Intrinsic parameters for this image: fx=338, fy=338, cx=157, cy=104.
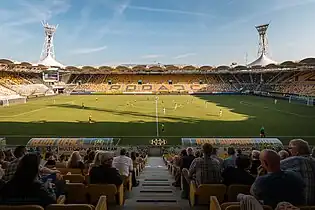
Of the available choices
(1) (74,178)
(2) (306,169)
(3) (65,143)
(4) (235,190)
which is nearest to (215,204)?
(4) (235,190)

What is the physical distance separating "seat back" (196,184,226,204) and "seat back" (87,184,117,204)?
142 cm

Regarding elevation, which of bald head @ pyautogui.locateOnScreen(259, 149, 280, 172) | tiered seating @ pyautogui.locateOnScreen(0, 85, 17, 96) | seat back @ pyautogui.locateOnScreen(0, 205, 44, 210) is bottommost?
seat back @ pyautogui.locateOnScreen(0, 205, 44, 210)

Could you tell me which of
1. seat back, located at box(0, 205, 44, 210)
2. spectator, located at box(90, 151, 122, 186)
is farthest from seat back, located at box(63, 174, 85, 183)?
seat back, located at box(0, 205, 44, 210)

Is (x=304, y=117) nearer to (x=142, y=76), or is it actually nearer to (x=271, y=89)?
(x=271, y=89)

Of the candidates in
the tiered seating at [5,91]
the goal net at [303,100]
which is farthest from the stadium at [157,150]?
the goal net at [303,100]

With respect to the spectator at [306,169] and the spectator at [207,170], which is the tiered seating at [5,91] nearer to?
the spectator at [207,170]

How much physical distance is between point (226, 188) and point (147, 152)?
53.1ft

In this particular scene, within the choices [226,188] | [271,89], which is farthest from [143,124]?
[271,89]

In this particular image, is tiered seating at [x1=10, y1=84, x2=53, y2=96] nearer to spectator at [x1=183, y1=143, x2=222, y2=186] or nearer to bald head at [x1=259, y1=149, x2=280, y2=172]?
spectator at [x1=183, y1=143, x2=222, y2=186]

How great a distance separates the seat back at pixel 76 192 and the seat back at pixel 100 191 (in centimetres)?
10

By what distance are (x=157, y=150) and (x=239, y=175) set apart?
53.7ft

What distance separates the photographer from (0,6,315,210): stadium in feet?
13.8

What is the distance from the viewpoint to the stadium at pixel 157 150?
4211 mm

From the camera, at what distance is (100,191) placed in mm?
5648
